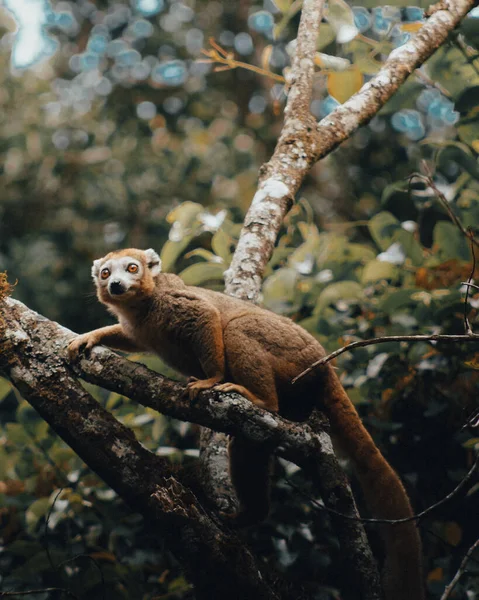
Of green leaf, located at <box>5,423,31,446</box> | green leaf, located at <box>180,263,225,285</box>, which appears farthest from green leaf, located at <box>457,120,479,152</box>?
green leaf, located at <box>5,423,31,446</box>

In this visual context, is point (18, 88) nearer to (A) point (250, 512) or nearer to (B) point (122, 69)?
(B) point (122, 69)

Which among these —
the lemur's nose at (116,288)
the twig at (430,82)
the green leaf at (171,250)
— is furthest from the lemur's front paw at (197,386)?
the twig at (430,82)

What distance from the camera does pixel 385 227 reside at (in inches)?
189

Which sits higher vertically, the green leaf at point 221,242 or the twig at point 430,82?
the twig at point 430,82

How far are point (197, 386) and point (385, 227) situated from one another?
235cm

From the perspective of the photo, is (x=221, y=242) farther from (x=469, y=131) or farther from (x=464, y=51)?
(x=464, y=51)

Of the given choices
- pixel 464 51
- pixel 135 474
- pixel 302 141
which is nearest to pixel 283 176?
pixel 302 141

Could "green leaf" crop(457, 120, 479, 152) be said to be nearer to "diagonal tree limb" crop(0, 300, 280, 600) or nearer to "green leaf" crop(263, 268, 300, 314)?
"green leaf" crop(263, 268, 300, 314)

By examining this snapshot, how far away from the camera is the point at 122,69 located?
11000 mm

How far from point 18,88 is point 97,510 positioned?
8.39 m

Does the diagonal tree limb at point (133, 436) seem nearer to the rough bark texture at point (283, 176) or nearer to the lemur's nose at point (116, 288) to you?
the lemur's nose at point (116, 288)

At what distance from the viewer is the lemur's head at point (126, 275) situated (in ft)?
13.1

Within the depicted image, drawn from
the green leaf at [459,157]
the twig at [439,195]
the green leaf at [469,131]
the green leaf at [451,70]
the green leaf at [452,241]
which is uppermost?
the green leaf at [451,70]

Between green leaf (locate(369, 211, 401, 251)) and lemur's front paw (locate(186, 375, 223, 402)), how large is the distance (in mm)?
1994
